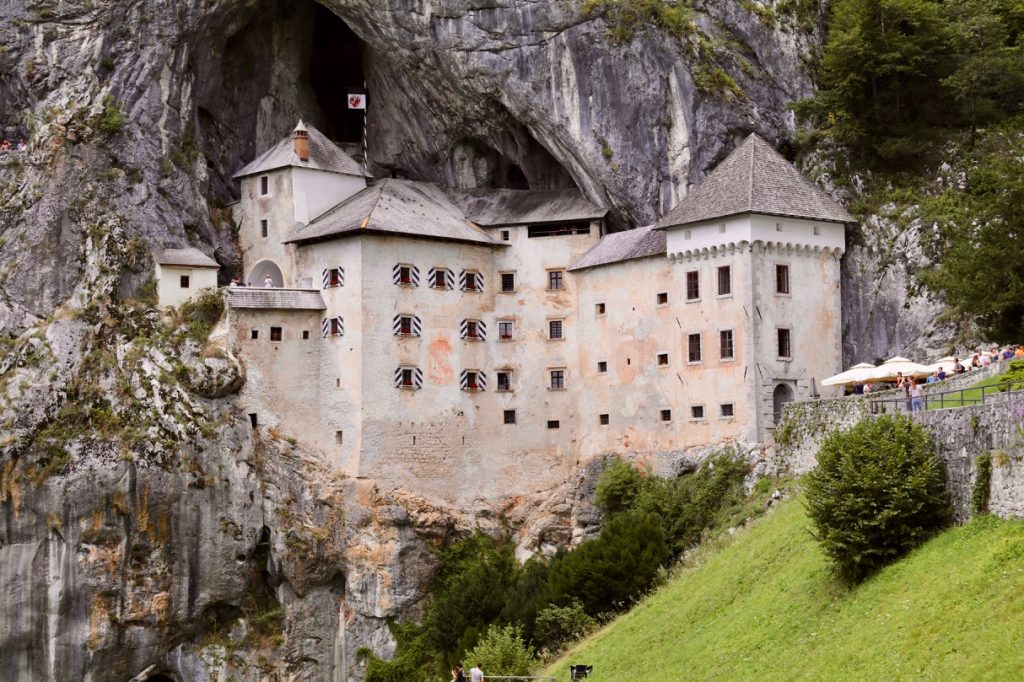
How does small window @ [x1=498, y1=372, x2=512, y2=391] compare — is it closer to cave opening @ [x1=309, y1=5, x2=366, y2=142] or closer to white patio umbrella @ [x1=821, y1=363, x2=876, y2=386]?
cave opening @ [x1=309, y1=5, x2=366, y2=142]

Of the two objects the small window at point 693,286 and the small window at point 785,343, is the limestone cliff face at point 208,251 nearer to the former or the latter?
the small window at point 785,343

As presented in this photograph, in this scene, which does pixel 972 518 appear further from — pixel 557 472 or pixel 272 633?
pixel 272 633

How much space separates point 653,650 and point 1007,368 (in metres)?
13.8

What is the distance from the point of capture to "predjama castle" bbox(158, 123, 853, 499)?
6594cm

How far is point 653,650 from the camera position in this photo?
47562mm

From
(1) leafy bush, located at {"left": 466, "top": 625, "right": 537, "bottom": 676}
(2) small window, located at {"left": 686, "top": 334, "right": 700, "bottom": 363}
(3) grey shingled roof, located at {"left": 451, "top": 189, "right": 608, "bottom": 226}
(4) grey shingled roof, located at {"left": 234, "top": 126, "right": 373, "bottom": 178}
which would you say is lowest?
(1) leafy bush, located at {"left": 466, "top": 625, "right": 537, "bottom": 676}

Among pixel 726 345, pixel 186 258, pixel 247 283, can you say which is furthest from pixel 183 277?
pixel 726 345

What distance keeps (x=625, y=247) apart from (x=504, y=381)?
322 inches

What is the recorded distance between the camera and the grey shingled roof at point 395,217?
7131 centimetres

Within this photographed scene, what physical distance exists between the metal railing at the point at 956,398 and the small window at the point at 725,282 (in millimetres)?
12556

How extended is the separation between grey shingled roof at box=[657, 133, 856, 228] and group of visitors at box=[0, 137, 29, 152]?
30481mm

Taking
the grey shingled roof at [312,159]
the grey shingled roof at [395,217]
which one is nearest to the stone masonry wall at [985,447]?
the grey shingled roof at [395,217]

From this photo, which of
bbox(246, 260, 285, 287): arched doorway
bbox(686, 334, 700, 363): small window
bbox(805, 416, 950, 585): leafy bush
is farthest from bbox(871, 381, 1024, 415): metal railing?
bbox(246, 260, 285, 287): arched doorway

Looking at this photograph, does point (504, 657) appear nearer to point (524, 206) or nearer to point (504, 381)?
point (504, 381)
